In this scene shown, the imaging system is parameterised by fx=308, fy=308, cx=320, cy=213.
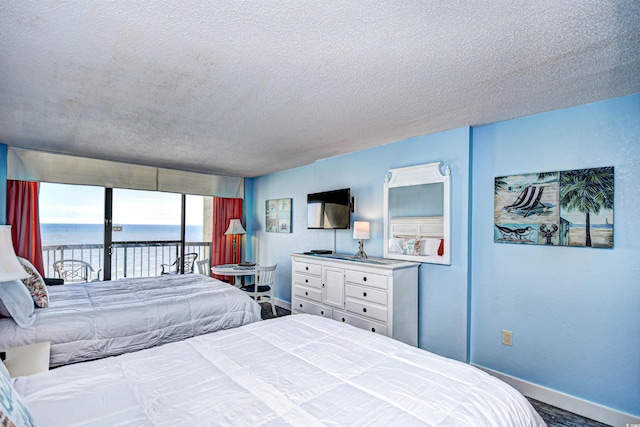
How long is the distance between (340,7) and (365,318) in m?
2.72

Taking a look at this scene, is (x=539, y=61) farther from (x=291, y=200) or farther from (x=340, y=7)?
(x=291, y=200)

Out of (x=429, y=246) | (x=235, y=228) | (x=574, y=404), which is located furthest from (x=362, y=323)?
(x=235, y=228)

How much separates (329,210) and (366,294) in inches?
56.4

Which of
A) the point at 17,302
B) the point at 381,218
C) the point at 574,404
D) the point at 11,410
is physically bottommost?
the point at 574,404

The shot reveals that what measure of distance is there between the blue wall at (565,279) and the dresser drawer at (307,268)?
67.4 inches

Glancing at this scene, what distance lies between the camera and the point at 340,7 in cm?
133

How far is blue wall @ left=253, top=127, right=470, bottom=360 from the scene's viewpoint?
2.95 metres

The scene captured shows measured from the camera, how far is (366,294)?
3162 millimetres

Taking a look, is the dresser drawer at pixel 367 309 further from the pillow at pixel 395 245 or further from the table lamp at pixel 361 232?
the pillow at pixel 395 245

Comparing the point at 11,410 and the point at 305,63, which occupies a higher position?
the point at 305,63

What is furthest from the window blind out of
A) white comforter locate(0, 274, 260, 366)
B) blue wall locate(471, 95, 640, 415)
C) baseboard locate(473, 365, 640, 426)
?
baseboard locate(473, 365, 640, 426)

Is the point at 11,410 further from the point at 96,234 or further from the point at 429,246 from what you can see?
the point at 96,234

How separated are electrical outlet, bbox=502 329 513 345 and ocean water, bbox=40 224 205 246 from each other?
5.19m

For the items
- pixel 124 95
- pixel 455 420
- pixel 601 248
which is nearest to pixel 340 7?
pixel 455 420
